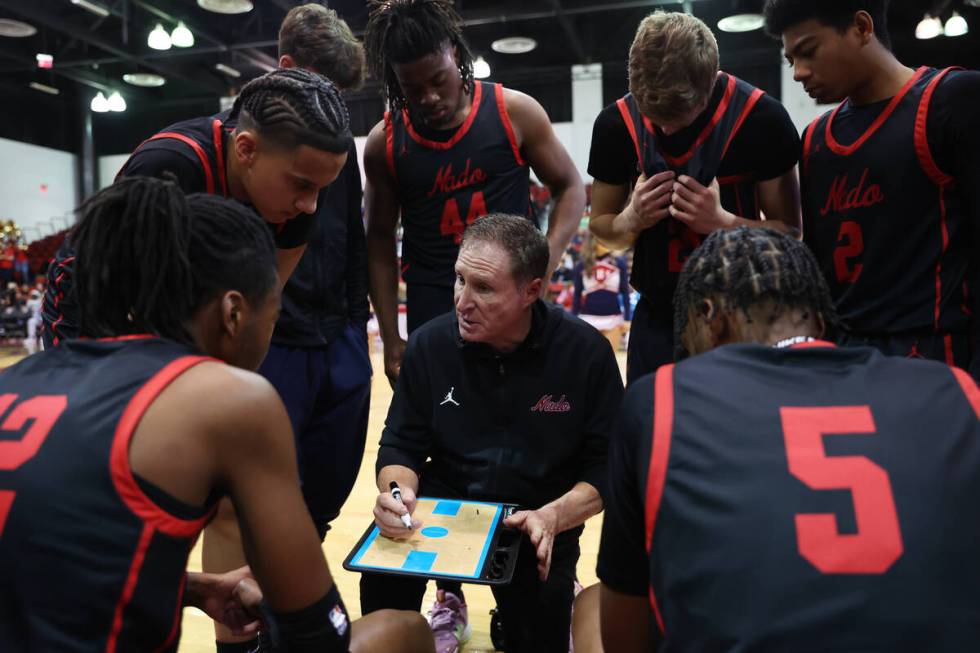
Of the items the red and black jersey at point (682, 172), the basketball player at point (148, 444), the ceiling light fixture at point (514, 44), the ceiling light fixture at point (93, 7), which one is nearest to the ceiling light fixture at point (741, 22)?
the ceiling light fixture at point (514, 44)

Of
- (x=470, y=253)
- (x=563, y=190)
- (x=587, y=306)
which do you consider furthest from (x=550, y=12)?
(x=470, y=253)

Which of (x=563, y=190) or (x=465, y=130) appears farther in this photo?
(x=563, y=190)

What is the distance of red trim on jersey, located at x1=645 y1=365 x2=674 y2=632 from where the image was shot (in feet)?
3.22

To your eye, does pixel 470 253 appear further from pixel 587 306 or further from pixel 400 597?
pixel 587 306

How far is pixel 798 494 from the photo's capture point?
0.90 metres

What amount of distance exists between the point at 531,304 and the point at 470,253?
0.19 meters

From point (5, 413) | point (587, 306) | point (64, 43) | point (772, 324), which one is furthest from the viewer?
point (64, 43)

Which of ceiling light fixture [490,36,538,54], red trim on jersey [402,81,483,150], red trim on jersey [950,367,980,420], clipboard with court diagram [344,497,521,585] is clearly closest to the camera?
red trim on jersey [950,367,980,420]

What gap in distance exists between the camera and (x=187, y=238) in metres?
1.12

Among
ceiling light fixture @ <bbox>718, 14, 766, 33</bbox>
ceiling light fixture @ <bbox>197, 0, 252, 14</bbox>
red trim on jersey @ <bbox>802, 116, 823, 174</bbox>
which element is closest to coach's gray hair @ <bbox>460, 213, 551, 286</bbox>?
red trim on jersey @ <bbox>802, 116, 823, 174</bbox>

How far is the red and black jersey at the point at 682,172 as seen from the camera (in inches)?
76.7

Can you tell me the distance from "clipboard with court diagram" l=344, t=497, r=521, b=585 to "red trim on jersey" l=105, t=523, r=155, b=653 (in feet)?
1.76

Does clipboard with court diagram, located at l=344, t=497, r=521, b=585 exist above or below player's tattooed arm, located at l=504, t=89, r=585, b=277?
below

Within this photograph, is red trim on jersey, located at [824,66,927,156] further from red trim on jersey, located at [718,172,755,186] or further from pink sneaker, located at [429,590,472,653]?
pink sneaker, located at [429,590,472,653]
